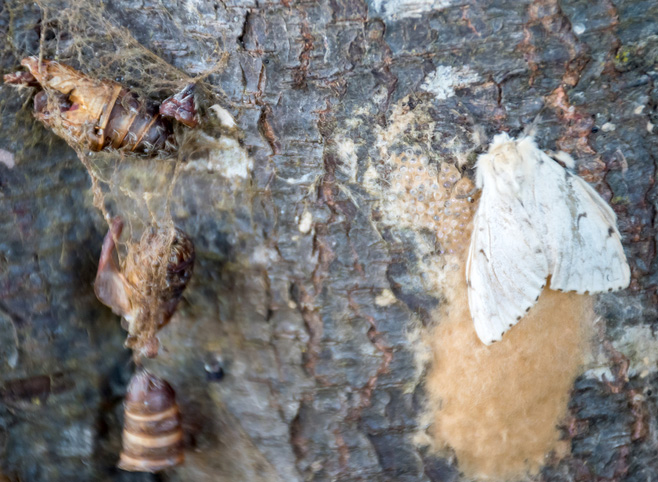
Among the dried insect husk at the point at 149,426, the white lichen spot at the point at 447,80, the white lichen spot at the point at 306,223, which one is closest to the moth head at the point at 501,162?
the white lichen spot at the point at 447,80

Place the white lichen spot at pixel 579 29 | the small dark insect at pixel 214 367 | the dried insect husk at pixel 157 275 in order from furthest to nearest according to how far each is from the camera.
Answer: the small dark insect at pixel 214 367 → the dried insect husk at pixel 157 275 → the white lichen spot at pixel 579 29

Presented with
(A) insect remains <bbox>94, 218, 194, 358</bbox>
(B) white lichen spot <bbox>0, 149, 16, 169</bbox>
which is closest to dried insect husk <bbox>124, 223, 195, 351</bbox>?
→ (A) insect remains <bbox>94, 218, 194, 358</bbox>

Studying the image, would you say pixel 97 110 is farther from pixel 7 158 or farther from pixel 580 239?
pixel 580 239

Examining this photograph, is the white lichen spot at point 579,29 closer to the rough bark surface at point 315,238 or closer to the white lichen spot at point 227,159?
the rough bark surface at point 315,238

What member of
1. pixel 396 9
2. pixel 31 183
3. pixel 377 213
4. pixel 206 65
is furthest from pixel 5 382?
pixel 396 9

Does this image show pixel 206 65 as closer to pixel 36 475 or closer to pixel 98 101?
pixel 98 101

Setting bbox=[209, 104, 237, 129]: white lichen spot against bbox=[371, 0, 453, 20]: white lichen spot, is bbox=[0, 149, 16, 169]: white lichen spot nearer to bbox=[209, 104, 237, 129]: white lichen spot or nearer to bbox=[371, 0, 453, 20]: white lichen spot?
bbox=[209, 104, 237, 129]: white lichen spot
